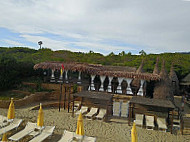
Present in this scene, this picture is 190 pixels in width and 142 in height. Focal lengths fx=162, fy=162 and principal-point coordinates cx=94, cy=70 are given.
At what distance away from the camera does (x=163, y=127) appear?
9.20 metres

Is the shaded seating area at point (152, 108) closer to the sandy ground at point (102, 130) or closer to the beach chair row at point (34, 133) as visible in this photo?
the sandy ground at point (102, 130)

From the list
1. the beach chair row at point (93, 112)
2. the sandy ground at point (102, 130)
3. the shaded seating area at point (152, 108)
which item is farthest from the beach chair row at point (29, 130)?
the shaded seating area at point (152, 108)

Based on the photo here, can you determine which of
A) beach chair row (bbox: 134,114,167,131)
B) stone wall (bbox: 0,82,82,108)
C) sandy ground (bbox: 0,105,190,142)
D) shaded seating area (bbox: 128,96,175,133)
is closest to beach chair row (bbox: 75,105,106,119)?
sandy ground (bbox: 0,105,190,142)

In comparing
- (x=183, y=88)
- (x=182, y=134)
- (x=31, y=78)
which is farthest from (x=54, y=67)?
(x=183, y=88)

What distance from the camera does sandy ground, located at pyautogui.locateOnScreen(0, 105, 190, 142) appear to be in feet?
26.4

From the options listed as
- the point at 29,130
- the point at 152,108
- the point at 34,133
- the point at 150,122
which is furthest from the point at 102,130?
the point at 152,108

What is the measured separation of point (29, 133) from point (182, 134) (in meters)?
8.14

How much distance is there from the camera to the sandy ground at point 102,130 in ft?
26.4

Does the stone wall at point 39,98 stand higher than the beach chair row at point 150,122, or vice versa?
the stone wall at point 39,98

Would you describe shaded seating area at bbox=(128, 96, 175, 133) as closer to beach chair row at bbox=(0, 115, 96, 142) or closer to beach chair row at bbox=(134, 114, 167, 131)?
beach chair row at bbox=(134, 114, 167, 131)

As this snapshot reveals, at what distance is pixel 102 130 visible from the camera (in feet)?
29.2

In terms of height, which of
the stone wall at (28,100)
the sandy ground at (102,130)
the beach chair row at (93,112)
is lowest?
the sandy ground at (102,130)

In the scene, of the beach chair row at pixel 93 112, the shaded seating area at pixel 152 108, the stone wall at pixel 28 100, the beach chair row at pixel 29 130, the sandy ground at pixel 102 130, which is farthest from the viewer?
the stone wall at pixel 28 100

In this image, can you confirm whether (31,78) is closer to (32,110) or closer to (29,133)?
(32,110)
